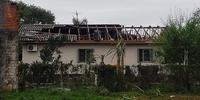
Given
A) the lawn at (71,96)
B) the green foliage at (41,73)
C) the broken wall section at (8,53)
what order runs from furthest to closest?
the green foliage at (41,73)
the broken wall section at (8,53)
the lawn at (71,96)

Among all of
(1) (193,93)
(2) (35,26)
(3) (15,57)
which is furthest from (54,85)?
(2) (35,26)

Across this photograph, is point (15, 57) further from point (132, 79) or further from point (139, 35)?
point (139, 35)

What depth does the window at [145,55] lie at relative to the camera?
40156 millimetres

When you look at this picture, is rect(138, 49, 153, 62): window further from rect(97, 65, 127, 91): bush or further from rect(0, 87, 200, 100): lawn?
rect(0, 87, 200, 100): lawn

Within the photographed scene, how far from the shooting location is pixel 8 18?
26484 millimetres

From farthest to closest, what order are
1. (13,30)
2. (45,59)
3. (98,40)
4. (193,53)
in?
(98,40), (45,59), (193,53), (13,30)

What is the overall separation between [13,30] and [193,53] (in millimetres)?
9808

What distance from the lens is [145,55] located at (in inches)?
1590

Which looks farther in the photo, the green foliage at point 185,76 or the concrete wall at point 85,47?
the concrete wall at point 85,47

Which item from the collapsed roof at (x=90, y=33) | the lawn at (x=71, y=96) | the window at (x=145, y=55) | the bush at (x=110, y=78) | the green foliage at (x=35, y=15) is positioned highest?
the green foliage at (x=35, y=15)

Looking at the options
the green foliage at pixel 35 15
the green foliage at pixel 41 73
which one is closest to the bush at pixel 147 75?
the green foliage at pixel 41 73

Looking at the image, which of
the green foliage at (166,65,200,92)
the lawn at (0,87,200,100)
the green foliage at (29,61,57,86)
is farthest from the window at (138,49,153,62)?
the lawn at (0,87,200,100)

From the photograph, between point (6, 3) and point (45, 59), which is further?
point (45, 59)

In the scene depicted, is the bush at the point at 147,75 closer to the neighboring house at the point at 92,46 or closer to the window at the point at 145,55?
the neighboring house at the point at 92,46
